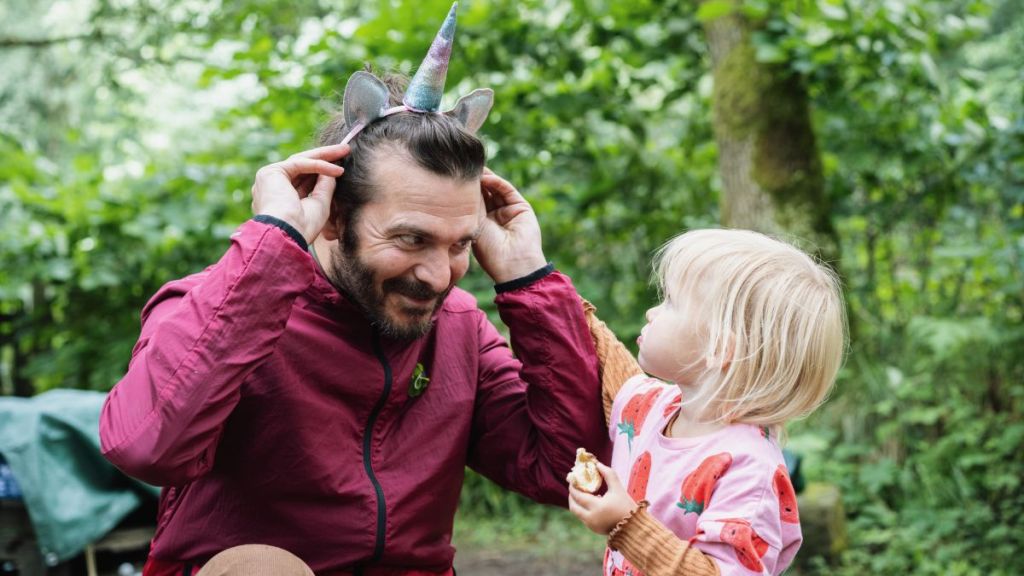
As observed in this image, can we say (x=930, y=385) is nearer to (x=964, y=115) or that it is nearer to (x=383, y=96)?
(x=964, y=115)

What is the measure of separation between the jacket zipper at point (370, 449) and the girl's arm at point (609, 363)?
1.57 feet

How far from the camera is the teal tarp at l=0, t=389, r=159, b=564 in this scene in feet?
10.4

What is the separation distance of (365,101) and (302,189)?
0.23m

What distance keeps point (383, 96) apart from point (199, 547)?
98 cm

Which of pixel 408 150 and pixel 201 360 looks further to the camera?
pixel 408 150

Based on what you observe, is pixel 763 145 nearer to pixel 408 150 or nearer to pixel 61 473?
pixel 408 150

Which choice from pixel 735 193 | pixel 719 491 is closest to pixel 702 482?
pixel 719 491

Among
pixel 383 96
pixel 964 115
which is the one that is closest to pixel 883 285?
pixel 964 115

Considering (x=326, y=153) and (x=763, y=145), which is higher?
(x=326, y=153)

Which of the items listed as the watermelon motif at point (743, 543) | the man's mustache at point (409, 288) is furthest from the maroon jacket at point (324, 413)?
the watermelon motif at point (743, 543)

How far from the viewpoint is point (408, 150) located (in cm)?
192

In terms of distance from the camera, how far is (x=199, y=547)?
1903mm

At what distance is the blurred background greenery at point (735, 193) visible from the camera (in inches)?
170

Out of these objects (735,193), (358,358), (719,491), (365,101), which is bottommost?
(735,193)
